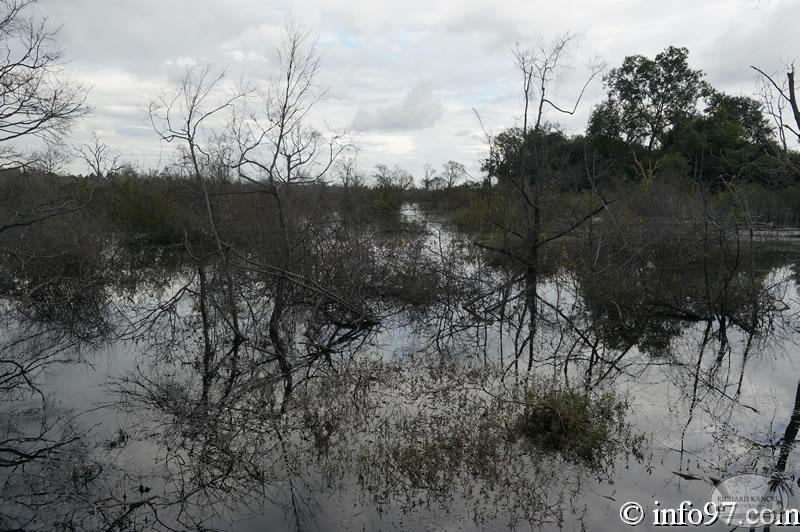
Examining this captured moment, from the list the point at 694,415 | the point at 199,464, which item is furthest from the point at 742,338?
the point at 199,464

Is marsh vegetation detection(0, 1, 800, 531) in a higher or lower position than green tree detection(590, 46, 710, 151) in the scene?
lower

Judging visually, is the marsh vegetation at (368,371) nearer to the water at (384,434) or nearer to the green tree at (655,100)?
the water at (384,434)

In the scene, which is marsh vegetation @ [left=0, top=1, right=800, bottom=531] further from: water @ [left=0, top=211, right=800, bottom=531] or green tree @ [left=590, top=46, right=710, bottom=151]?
green tree @ [left=590, top=46, right=710, bottom=151]

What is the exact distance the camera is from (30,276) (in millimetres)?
15562

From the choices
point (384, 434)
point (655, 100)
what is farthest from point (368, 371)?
point (655, 100)

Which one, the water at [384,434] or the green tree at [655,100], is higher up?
the green tree at [655,100]

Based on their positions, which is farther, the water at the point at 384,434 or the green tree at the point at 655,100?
the green tree at the point at 655,100

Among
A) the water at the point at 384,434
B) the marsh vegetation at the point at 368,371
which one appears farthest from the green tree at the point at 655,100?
the water at the point at 384,434

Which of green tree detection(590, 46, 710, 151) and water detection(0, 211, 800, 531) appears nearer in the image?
water detection(0, 211, 800, 531)

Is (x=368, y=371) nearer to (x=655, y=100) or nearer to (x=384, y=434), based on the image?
(x=384, y=434)

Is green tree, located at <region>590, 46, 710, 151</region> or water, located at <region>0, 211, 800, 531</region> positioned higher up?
green tree, located at <region>590, 46, 710, 151</region>

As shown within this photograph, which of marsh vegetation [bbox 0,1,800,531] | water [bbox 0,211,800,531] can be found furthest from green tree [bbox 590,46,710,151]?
water [bbox 0,211,800,531]

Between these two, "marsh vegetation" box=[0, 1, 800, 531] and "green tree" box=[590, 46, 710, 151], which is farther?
"green tree" box=[590, 46, 710, 151]

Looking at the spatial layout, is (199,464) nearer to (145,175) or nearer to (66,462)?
(66,462)
